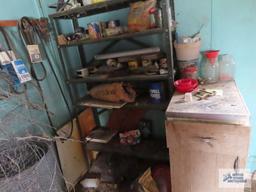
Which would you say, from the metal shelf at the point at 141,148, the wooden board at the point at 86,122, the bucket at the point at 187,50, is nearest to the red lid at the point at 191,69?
the bucket at the point at 187,50

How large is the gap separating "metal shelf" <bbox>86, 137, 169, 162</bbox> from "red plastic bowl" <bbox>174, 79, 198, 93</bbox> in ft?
1.86

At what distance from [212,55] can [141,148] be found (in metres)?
0.93

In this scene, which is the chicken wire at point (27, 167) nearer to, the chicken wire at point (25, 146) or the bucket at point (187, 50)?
the chicken wire at point (25, 146)

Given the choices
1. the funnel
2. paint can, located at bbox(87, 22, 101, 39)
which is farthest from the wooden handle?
the funnel

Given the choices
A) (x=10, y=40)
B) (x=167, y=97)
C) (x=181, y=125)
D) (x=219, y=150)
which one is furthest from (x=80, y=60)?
(x=219, y=150)

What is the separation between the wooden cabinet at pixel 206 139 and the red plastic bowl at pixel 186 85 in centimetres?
7

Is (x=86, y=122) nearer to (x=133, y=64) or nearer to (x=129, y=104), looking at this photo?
(x=129, y=104)

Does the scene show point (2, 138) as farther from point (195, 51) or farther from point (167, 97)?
point (195, 51)

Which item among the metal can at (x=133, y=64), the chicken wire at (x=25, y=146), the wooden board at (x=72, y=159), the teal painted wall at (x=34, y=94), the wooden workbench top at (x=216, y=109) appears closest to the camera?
the wooden workbench top at (x=216, y=109)

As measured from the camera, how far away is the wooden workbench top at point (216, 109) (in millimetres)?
Answer: 934

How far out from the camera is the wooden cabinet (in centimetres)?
94

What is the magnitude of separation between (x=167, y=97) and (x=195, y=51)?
15.5 inches

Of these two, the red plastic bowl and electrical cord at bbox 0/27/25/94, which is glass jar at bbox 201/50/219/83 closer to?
the red plastic bowl

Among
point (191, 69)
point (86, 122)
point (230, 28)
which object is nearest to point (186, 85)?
point (191, 69)
